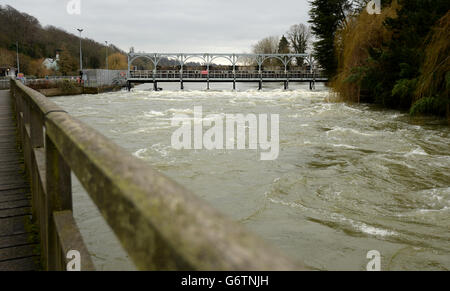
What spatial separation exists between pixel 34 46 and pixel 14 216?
143967 millimetres

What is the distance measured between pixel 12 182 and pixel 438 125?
15873mm

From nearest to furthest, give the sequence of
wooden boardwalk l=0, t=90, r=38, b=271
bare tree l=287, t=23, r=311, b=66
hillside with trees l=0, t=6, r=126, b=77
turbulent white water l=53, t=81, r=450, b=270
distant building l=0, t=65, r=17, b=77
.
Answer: wooden boardwalk l=0, t=90, r=38, b=271, turbulent white water l=53, t=81, r=450, b=270, distant building l=0, t=65, r=17, b=77, bare tree l=287, t=23, r=311, b=66, hillside with trees l=0, t=6, r=126, b=77

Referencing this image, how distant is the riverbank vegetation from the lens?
1568cm

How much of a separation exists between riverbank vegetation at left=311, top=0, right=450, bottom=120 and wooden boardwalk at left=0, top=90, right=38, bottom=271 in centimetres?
1272

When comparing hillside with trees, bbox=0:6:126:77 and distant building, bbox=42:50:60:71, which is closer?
hillside with trees, bbox=0:6:126:77

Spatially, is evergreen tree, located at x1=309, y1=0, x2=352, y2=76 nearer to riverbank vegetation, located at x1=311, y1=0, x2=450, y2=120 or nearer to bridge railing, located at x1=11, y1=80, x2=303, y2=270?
riverbank vegetation, located at x1=311, y1=0, x2=450, y2=120

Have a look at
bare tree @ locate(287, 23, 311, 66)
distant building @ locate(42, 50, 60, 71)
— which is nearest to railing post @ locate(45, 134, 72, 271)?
bare tree @ locate(287, 23, 311, 66)

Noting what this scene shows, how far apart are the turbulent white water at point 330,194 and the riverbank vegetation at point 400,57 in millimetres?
2204

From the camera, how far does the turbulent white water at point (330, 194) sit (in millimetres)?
5668

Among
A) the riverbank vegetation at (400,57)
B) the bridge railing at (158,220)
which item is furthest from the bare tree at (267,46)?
the bridge railing at (158,220)

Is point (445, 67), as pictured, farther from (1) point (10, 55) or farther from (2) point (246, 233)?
(1) point (10, 55)

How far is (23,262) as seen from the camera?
10.3ft

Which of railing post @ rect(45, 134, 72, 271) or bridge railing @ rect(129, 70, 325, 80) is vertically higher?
bridge railing @ rect(129, 70, 325, 80)
